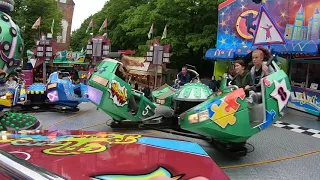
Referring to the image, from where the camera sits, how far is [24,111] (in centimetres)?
801

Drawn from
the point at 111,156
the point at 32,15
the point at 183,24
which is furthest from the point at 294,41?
the point at 32,15

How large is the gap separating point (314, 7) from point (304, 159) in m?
5.37

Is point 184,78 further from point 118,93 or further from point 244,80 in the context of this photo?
point 244,80

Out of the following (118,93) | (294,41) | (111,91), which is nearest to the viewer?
(111,91)

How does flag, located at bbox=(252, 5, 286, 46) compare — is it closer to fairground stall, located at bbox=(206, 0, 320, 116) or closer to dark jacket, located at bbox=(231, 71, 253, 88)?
fairground stall, located at bbox=(206, 0, 320, 116)

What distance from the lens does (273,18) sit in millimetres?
9500

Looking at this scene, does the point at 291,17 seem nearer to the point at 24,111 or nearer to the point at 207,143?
the point at 207,143

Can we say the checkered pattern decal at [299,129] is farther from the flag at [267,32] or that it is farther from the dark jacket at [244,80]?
the dark jacket at [244,80]

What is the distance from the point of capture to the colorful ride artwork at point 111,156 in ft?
5.39

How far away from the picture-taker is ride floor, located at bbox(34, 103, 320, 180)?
3.82 metres

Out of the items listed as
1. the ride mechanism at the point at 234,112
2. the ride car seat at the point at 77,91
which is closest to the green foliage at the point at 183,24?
the ride car seat at the point at 77,91

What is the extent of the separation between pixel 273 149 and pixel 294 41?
13.7 ft

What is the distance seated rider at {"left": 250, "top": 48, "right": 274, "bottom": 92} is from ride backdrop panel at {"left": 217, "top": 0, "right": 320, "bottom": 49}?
3.79 metres

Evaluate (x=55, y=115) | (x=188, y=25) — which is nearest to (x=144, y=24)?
(x=188, y=25)
